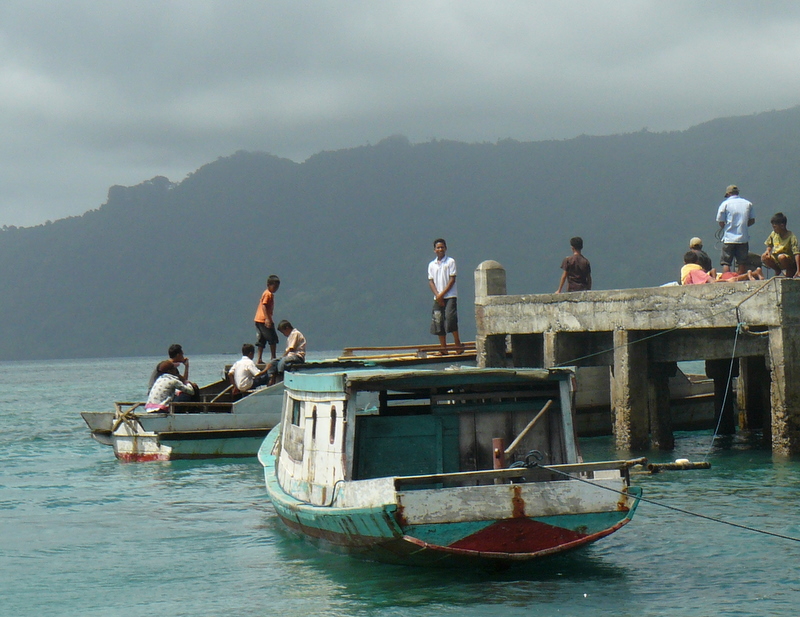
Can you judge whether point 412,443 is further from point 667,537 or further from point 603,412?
point 603,412

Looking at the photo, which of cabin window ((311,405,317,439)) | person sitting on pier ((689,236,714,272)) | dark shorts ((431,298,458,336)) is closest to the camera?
cabin window ((311,405,317,439))

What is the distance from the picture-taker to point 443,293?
21.9 metres

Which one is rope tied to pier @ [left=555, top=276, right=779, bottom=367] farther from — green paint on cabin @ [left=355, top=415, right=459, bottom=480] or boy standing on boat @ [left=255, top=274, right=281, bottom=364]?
green paint on cabin @ [left=355, top=415, right=459, bottom=480]

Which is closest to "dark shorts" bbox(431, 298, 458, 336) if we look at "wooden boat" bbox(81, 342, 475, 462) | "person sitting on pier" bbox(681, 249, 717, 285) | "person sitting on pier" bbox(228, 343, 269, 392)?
"wooden boat" bbox(81, 342, 475, 462)

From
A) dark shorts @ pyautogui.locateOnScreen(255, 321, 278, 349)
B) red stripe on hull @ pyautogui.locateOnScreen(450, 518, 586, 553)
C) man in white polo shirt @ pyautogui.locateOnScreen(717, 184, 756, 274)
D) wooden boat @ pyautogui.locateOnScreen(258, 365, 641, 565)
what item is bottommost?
red stripe on hull @ pyautogui.locateOnScreen(450, 518, 586, 553)

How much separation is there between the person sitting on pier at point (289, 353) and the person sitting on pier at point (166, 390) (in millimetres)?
1848

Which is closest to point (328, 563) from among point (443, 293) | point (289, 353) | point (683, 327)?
point (683, 327)

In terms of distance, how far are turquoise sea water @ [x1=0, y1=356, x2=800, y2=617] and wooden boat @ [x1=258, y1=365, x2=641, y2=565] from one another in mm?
487

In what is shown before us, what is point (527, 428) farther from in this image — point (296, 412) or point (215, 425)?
point (215, 425)

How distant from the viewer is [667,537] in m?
13.8

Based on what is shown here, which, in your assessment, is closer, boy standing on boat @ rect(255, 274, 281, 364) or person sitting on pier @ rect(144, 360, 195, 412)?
person sitting on pier @ rect(144, 360, 195, 412)

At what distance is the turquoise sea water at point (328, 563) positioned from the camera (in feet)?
36.2

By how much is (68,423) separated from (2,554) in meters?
28.0

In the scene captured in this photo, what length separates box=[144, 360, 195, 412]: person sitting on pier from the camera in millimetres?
21891
